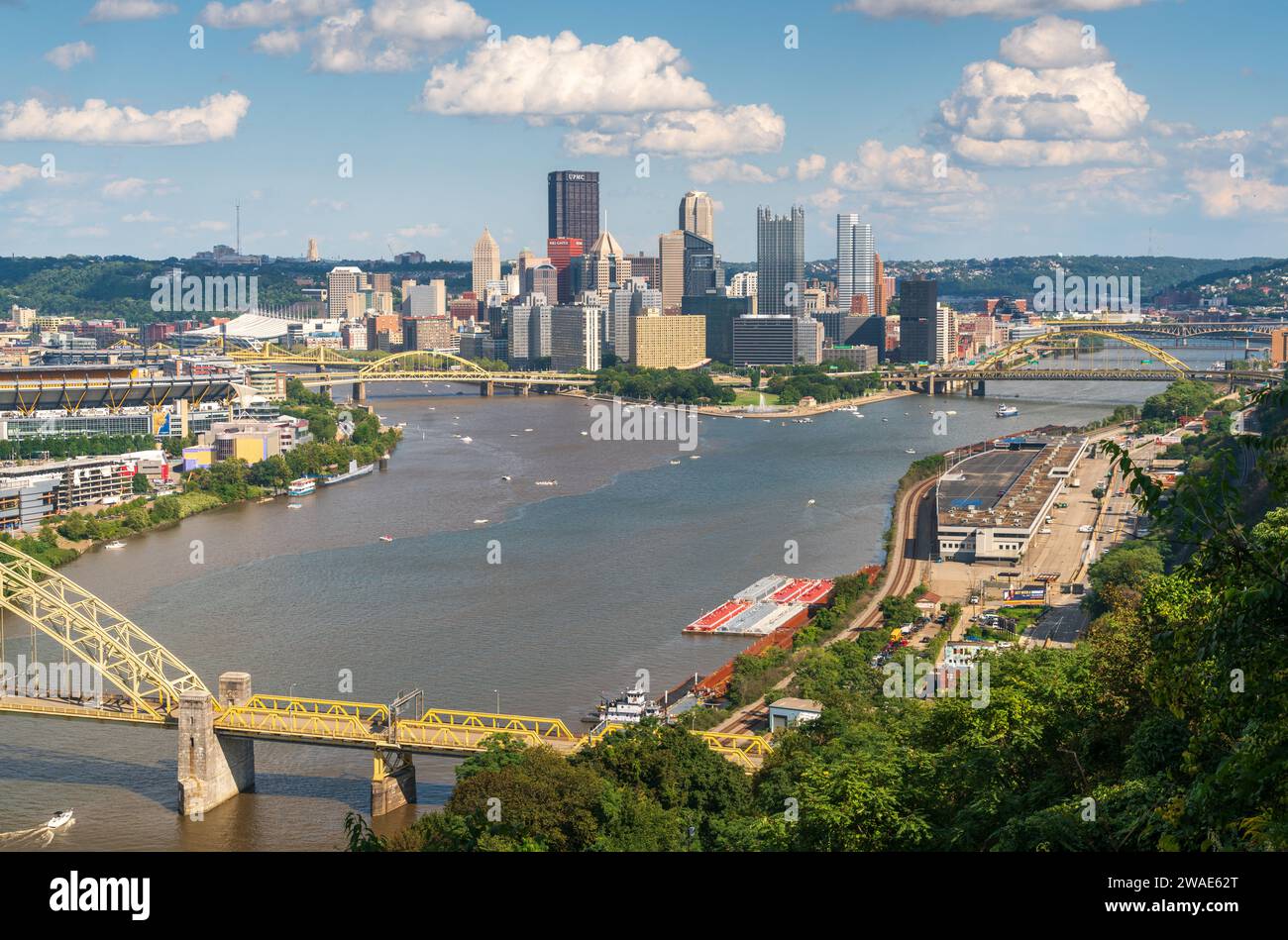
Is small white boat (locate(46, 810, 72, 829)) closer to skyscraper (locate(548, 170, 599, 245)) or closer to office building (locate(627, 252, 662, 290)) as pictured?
office building (locate(627, 252, 662, 290))

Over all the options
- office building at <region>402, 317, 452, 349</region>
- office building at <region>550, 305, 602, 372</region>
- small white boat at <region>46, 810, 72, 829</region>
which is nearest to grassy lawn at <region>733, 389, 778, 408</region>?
office building at <region>550, 305, 602, 372</region>

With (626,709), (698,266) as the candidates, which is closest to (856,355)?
(698,266)

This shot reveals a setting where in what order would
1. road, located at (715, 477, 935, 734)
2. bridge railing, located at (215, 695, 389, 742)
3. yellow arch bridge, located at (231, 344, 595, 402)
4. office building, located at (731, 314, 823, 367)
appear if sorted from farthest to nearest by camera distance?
office building, located at (731, 314, 823, 367) → yellow arch bridge, located at (231, 344, 595, 402) → road, located at (715, 477, 935, 734) → bridge railing, located at (215, 695, 389, 742)

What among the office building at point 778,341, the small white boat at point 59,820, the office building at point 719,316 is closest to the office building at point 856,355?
the office building at point 778,341

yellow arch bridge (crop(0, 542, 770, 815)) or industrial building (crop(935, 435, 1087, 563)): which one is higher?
industrial building (crop(935, 435, 1087, 563))
